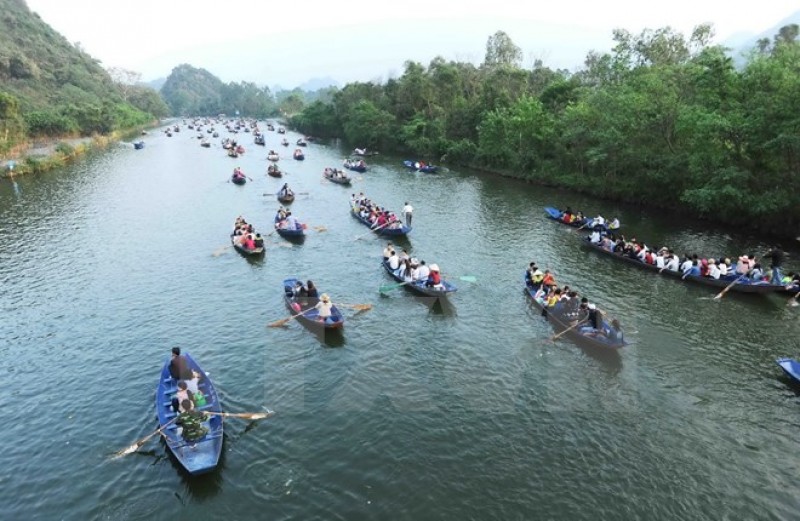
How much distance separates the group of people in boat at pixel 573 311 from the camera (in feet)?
77.7

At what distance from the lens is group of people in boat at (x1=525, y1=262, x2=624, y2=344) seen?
77.7 feet

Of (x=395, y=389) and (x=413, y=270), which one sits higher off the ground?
(x=413, y=270)

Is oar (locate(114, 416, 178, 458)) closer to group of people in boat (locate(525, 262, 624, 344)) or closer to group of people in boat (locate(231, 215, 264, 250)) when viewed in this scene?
group of people in boat (locate(525, 262, 624, 344))

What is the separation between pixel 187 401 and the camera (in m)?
18.2

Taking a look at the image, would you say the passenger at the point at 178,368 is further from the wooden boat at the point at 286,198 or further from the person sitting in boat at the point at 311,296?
the wooden boat at the point at 286,198

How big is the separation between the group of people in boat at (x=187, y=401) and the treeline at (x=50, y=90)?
228 ft

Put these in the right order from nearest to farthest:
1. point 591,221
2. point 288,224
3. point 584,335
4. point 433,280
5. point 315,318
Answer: point 584,335
point 315,318
point 433,280
point 288,224
point 591,221

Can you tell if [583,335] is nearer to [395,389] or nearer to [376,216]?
[395,389]

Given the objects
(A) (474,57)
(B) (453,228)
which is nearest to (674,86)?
(B) (453,228)

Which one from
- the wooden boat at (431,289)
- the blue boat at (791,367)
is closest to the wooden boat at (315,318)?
the wooden boat at (431,289)

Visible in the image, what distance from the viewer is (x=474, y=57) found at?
135 meters

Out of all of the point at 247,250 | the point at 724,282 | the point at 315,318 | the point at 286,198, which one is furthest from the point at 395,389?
the point at 286,198

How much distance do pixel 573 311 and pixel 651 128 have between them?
104 feet

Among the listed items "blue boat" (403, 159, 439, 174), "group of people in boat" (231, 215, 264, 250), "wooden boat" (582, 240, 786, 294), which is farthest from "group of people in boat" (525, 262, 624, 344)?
"blue boat" (403, 159, 439, 174)
